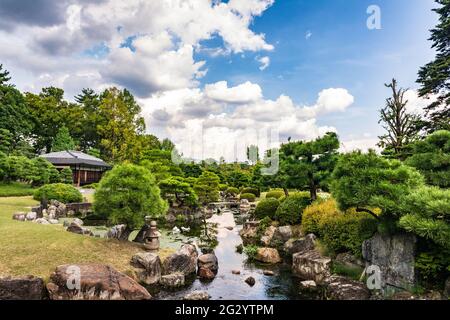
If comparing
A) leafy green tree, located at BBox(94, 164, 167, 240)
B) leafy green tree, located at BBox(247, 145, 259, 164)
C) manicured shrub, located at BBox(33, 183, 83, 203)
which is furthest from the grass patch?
leafy green tree, located at BBox(247, 145, 259, 164)

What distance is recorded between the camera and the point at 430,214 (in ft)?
19.4

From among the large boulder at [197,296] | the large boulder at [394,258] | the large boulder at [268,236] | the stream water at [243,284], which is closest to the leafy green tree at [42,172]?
the stream water at [243,284]

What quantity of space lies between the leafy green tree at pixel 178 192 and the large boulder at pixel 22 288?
14185 mm

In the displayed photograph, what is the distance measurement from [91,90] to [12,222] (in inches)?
1989

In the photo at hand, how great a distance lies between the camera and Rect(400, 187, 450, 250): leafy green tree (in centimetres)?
571

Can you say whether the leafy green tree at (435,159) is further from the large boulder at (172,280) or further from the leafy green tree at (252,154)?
the leafy green tree at (252,154)

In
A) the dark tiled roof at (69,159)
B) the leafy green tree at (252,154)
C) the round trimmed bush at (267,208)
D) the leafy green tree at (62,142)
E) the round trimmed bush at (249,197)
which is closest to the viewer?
the round trimmed bush at (267,208)

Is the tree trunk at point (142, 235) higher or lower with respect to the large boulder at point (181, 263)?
higher

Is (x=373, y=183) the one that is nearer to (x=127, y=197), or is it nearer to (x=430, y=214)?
(x=430, y=214)

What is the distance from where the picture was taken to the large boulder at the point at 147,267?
860 centimetres

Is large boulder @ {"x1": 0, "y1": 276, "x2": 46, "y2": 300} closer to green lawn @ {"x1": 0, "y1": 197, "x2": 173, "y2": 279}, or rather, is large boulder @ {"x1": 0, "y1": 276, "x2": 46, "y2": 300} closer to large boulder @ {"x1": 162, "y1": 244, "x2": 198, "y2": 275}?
green lawn @ {"x1": 0, "y1": 197, "x2": 173, "y2": 279}
